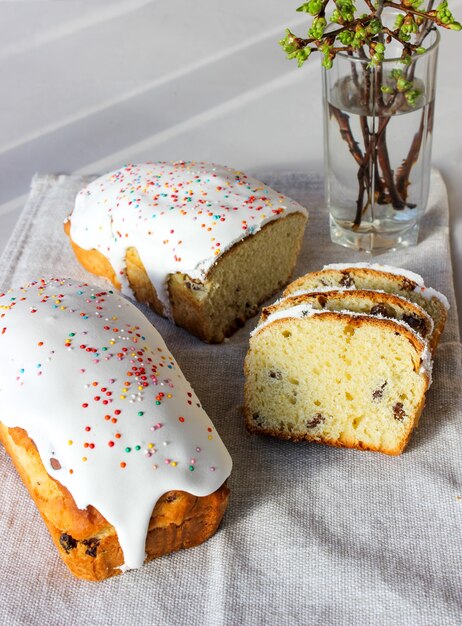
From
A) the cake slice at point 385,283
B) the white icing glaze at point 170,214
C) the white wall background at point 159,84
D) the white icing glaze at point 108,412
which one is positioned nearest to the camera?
the white icing glaze at point 108,412

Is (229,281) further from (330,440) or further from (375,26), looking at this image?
(375,26)

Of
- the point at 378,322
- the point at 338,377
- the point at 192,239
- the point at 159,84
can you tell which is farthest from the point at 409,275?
the point at 159,84

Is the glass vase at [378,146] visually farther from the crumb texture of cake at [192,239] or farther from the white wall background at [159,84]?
the white wall background at [159,84]

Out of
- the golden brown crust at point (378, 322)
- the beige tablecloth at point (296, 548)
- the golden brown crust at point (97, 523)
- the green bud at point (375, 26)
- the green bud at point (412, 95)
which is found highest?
the green bud at point (375, 26)

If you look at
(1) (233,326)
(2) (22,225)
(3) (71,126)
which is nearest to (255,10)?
(3) (71,126)

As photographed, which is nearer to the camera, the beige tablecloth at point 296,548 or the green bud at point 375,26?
the beige tablecloth at point 296,548

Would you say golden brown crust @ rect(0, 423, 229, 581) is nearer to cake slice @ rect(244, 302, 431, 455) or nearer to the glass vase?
cake slice @ rect(244, 302, 431, 455)

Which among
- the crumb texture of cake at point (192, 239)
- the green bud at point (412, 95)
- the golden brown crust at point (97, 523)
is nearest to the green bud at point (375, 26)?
the green bud at point (412, 95)

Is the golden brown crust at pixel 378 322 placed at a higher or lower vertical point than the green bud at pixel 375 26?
lower
